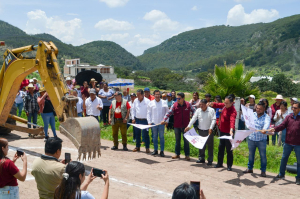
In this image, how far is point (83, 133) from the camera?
6.98m

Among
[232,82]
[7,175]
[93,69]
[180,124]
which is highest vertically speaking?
[93,69]

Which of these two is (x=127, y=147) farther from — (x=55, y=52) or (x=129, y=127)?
(x=55, y=52)

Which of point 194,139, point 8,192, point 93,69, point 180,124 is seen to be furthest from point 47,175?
point 93,69

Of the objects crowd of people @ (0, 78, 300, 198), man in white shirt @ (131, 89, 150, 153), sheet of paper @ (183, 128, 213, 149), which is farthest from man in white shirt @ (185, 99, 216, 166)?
man in white shirt @ (131, 89, 150, 153)

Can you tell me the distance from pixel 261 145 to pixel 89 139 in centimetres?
477

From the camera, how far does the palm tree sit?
13.3m

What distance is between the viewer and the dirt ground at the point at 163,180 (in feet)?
24.0

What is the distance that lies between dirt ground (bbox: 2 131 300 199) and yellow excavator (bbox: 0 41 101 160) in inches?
38.4

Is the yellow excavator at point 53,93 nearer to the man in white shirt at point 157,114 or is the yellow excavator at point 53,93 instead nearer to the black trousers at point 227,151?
the man in white shirt at point 157,114

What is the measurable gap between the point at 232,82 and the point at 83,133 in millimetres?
8060

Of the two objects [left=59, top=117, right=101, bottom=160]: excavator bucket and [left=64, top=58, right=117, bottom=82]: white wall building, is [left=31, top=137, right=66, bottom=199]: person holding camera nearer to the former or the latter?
[left=59, top=117, right=101, bottom=160]: excavator bucket

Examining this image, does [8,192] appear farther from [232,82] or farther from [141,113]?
[232,82]

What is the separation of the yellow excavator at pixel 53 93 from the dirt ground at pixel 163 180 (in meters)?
0.98

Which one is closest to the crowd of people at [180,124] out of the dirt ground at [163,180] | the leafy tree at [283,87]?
the dirt ground at [163,180]
